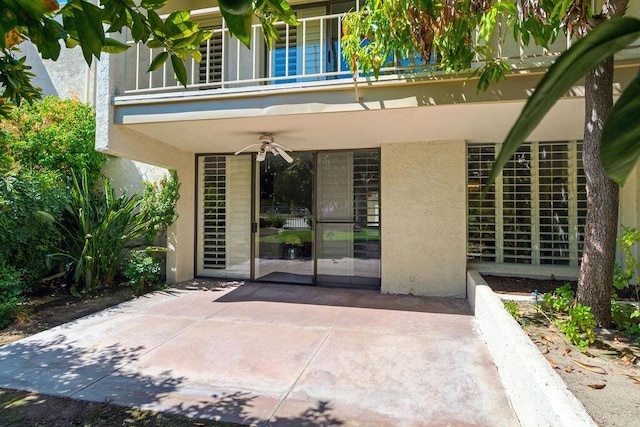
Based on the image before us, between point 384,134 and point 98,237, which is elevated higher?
point 384,134

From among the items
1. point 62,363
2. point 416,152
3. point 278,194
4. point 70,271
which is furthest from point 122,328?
point 416,152

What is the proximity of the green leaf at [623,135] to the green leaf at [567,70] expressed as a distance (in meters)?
0.05

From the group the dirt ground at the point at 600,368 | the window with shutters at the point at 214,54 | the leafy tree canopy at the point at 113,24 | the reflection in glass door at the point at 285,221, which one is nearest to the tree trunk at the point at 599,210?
the dirt ground at the point at 600,368

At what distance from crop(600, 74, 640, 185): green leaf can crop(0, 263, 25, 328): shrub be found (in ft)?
21.7

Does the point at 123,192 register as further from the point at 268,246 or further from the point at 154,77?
the point at 268,246

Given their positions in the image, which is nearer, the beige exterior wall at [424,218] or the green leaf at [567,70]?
the green leaf at [567,70]

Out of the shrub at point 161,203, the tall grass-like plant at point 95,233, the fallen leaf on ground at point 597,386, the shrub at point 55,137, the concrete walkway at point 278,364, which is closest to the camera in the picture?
the fallen leaf on ground at point 597,386

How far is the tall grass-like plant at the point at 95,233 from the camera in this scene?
6500 millimetres

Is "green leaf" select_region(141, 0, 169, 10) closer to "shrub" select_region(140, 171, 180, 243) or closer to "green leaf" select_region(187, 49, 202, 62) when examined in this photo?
"green leaf" select_region(187, 49, 202, 62)

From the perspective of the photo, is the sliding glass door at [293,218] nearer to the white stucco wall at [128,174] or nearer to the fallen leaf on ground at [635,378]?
the white stucco wall at [128,174]

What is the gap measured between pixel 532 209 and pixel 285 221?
185 inches

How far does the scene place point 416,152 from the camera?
21.7 ft

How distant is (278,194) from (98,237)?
3.43 metres

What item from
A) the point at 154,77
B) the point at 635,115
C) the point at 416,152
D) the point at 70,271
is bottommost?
the point at 70,271
